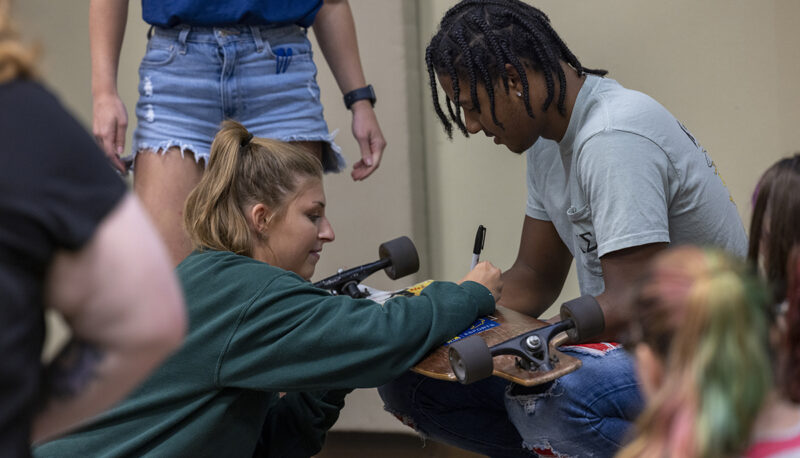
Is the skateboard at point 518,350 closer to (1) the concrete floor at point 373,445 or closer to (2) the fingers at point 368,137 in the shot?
(2) the fingers at point 368,137

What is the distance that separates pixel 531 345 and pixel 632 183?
0.37m

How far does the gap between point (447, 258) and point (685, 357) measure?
213cm

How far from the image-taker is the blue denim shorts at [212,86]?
1878mm

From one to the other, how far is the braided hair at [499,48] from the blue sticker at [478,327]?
1.37ft

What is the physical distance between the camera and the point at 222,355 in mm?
1426

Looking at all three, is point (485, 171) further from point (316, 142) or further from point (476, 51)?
point (476, 51)

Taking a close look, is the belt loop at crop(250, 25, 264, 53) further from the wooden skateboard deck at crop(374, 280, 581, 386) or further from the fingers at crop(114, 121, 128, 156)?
the wooden skateboard deck at crop(374, 280, 581, 386)

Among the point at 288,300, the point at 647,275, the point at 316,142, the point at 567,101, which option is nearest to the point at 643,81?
the point at 567,101

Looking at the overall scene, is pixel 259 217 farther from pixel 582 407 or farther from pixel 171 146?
pixel 582 407

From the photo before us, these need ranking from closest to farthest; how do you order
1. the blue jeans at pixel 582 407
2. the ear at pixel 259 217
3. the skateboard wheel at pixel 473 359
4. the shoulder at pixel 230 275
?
the skateboard wheel at pixel 473 359, the shoulder at pixel 230 275, the blue jeans at pixel 582 407, the ear at pixel 259 217

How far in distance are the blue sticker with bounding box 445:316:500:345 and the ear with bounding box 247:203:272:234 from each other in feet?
1.42

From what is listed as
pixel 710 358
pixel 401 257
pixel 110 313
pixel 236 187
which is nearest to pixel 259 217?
pixel 236 187

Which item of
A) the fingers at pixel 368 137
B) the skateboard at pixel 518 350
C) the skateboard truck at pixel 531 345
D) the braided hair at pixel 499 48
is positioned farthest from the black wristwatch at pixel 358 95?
the skateboard truck at pixel 531 345

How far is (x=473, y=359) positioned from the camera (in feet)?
4.38
